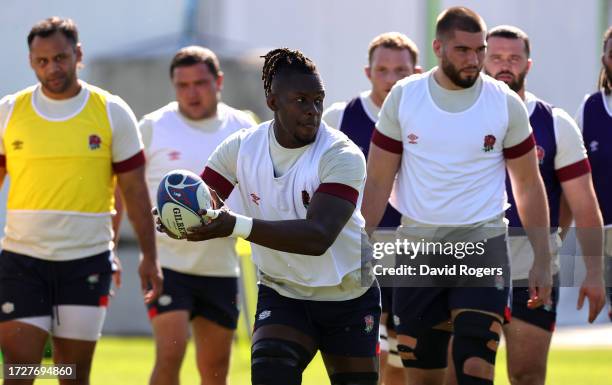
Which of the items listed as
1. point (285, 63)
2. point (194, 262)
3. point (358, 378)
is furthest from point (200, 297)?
point (285, 63)

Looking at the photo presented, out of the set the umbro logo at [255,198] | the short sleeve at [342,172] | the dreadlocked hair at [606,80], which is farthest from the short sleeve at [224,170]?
the dreadlocked hair at [606,80]

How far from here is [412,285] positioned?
780 cm

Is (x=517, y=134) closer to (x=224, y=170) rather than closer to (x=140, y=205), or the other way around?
(x=224, y=170)

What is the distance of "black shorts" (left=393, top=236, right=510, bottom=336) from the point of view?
24.4 ft

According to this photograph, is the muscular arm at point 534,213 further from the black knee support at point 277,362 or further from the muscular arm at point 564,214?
the black knee support at point 277,362

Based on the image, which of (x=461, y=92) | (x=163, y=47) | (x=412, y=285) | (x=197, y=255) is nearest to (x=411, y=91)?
(x=461, y=92)

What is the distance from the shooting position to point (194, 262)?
30.3 feet

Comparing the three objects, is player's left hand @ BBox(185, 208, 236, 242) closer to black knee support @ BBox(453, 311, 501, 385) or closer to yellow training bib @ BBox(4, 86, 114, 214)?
black knee support @ BBox(453, 311, 501, 385)

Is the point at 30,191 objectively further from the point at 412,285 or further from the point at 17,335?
the point at 412,285

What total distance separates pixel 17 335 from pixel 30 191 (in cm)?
87

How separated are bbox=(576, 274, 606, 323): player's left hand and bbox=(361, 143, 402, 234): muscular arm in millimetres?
1347

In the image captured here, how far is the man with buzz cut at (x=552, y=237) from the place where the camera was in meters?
8.19

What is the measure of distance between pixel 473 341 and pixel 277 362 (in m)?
1.30

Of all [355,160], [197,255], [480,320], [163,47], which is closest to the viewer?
[355,160]
